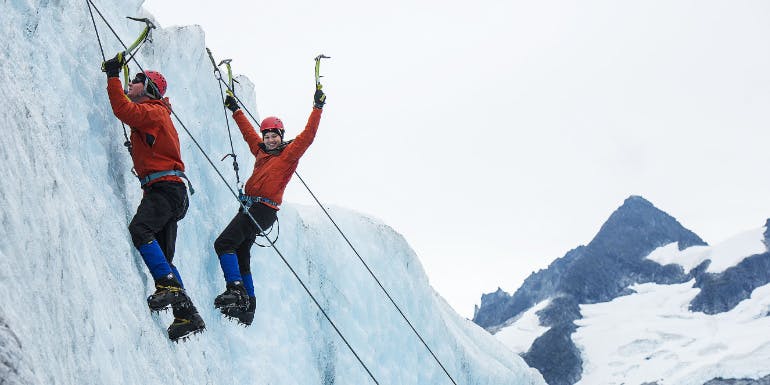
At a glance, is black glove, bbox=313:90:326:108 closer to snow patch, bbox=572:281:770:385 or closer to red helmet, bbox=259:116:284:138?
red helmet, bbox=259:116:284:138

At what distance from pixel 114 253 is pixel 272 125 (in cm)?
193

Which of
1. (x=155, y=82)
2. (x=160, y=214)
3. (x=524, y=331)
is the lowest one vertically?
(x=524, y=331)

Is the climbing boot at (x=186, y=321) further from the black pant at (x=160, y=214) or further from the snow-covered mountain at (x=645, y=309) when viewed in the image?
the snow-covered mountain at (x=645, y=309)

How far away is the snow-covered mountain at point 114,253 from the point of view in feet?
12.2

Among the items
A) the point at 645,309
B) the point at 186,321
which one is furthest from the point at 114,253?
the point at 645,309

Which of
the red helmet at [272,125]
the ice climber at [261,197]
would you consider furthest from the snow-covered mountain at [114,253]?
the red helmet at [272,125]

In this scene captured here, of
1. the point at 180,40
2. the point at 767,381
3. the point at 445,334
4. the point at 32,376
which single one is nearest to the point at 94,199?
the point at 32,376

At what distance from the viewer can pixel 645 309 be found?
285 feet

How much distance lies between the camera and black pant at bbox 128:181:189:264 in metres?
4.84

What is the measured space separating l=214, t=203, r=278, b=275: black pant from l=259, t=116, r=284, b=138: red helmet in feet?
2.56

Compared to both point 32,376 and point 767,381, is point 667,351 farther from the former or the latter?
point 32,376

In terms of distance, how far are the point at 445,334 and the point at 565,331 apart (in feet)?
232

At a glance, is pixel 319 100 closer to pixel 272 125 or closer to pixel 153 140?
pixel 272 125

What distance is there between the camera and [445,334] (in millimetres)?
16219
